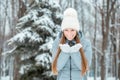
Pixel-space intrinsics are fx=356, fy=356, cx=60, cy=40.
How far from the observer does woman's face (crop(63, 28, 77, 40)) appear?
12.9 ft

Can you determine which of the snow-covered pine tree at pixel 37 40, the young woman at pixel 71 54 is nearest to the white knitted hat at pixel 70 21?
the young woman at pixel 71 54

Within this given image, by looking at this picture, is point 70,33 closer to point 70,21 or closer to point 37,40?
point 70,21

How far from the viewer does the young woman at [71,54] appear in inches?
153

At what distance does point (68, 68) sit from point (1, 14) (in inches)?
1285

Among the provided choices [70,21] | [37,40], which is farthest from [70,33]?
[37,40]

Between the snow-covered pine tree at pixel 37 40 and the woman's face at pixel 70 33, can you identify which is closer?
the woman's face at pixel 70 33

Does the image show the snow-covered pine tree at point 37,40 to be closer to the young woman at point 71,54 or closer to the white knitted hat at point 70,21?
the white knitted hat at point 70,21

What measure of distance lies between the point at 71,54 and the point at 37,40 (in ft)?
19.3

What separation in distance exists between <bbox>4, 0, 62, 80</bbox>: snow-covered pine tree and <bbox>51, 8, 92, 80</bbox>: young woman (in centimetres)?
539

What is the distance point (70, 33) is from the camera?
3951mm

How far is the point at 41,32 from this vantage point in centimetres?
998

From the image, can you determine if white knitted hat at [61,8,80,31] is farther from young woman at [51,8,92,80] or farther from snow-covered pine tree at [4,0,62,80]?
snow-covered pine tree at [4,0,62,80]

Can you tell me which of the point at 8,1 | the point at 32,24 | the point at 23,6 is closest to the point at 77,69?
the point at 32,24

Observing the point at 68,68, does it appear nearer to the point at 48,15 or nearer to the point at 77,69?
the point at 77,69
